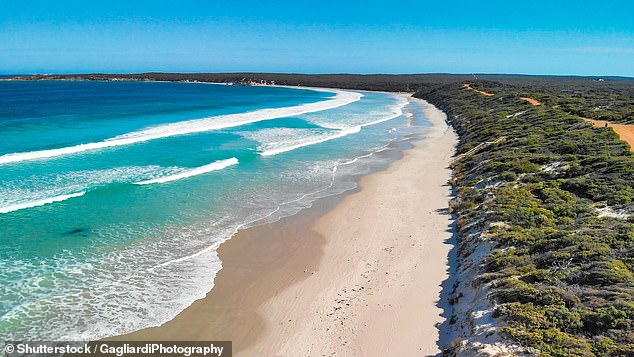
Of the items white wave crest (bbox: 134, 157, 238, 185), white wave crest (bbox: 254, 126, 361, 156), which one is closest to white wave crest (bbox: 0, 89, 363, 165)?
white wave crest (bbox: 134, 157, 238, 185)

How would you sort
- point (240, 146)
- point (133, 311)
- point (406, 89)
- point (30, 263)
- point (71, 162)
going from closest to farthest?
point (133, 311), point (30, 263), point (71, 162), point (240, 146), point (406, 89)

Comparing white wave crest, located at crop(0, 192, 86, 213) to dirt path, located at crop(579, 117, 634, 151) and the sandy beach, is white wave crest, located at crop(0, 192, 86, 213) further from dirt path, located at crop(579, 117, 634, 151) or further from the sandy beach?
dirt path, located at crop(579, 117, 634, 151)

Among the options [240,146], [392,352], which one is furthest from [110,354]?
[240,146]

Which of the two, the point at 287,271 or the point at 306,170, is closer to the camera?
the point at 287,271

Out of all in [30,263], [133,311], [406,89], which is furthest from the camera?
[406,89]

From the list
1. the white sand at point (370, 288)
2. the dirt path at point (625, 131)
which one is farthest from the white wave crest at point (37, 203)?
the dirt path at point (625, 131)

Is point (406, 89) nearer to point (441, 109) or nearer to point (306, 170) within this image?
point (441, 109)

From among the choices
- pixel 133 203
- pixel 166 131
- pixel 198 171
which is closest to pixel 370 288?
pixel 133 203

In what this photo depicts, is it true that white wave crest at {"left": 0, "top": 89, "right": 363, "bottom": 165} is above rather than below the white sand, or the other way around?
above
